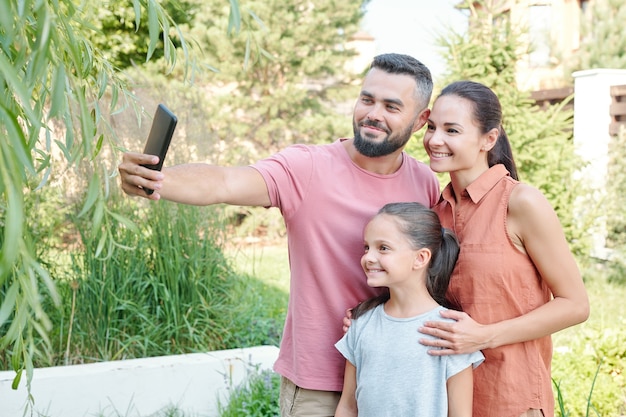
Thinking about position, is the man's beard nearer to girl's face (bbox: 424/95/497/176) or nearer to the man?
the man

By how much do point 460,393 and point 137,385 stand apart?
2.27 metres

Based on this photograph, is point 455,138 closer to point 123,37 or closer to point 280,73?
point 280,73

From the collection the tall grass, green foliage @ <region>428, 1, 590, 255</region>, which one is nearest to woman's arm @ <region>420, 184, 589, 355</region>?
the tall grass

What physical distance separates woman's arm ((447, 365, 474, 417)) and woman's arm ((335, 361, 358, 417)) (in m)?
0.29

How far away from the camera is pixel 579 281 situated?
204 cm

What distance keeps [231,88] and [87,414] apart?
11.2m

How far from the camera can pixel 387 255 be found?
211 cm

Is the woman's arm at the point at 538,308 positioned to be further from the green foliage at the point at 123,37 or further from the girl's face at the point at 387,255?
the green foliage at the point at 123,37

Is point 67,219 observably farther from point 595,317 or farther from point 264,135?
point 264,135

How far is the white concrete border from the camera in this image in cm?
372

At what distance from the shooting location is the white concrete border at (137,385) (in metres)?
3.72

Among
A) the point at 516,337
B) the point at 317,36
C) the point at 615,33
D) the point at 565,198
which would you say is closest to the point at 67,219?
the point at 516,337

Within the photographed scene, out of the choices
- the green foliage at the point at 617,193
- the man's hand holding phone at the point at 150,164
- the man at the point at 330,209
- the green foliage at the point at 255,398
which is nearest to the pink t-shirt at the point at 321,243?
the man at the point at 330,209

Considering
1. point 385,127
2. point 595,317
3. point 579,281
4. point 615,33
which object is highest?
point 615,33
